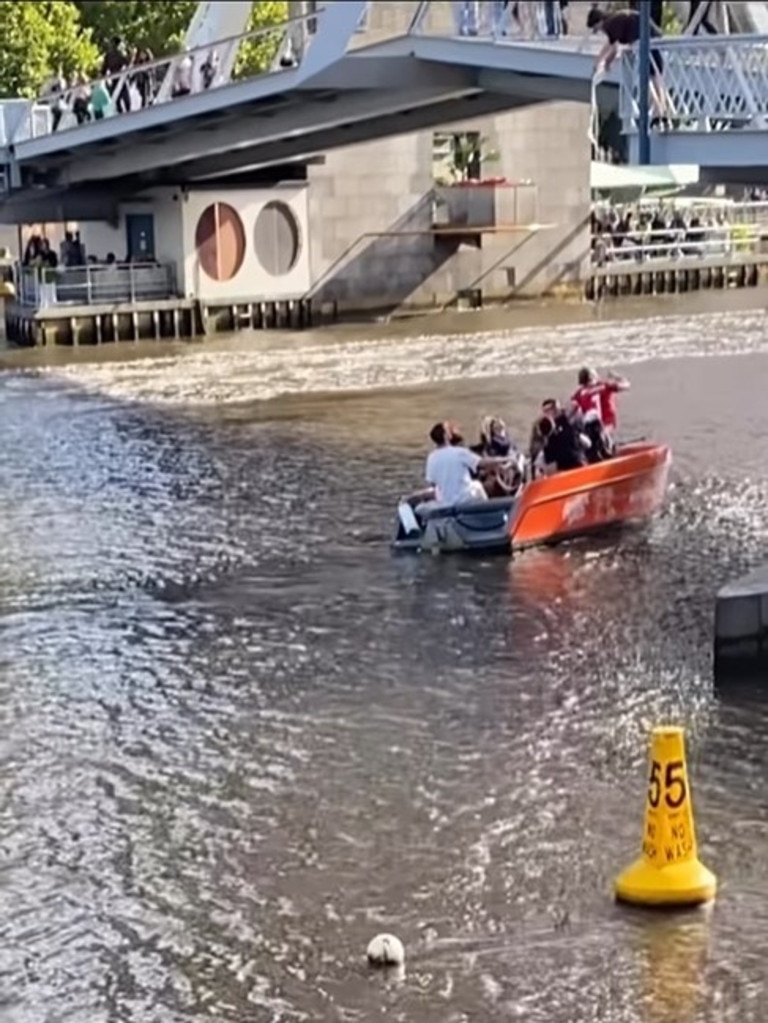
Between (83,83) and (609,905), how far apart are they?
3583cm

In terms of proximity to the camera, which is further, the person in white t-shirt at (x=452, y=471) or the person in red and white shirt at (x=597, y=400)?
the person in red and white shirt at (x=597, y=400)

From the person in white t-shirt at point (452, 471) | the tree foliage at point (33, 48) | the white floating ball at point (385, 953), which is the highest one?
the tree foliage at point (33, 48)

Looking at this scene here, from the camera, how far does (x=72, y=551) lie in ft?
76.3

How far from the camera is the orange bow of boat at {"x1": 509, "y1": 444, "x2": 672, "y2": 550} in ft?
74.0

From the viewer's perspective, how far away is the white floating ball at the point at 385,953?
11.5 metres

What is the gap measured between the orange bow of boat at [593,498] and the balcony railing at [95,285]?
23.6 metres

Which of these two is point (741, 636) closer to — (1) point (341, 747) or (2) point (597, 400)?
(1) point (341, 747)

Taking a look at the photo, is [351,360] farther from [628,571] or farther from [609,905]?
[609,905]

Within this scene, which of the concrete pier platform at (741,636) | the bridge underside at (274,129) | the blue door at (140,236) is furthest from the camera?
the blue door at (140,236)

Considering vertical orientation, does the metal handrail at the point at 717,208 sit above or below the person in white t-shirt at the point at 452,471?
above

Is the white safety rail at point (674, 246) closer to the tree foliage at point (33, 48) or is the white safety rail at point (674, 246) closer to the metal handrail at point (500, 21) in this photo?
the tree foliage at point (33, 48)

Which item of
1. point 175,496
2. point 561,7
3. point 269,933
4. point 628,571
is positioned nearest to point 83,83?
point 561,7

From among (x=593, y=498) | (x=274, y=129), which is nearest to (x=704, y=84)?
(x=593, y=498)

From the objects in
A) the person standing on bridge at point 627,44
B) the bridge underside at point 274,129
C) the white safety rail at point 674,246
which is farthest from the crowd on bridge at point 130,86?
the white safety rail at point 674,246
